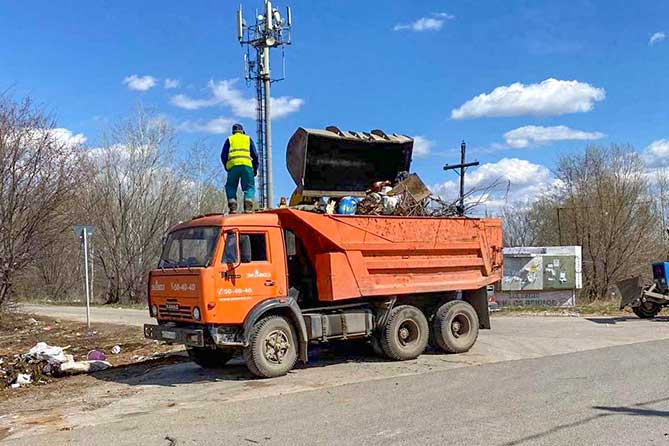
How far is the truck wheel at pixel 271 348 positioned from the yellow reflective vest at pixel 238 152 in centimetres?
324

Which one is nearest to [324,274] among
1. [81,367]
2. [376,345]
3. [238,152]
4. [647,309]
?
[376,345]

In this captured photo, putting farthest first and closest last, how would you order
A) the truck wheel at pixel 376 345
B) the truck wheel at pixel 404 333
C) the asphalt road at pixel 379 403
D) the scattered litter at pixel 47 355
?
1. the truck wheel at pixel 376 345
2. the truck wheel at pixel 404 333
3. the scattered litter at pixel 47 355
4. the asphalt road at pixel 379 403

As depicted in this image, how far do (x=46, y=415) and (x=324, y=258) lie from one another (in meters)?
4.52

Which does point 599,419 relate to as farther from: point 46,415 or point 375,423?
point 46,415

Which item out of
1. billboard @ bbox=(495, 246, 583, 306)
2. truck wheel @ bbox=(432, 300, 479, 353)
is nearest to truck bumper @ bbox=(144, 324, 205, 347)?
truck wheel @ bbox=(432, 300, 479, 353)

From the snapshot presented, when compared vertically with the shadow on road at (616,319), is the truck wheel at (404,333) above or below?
above

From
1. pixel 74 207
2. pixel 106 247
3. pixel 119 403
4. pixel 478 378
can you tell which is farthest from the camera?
pixel 106 247

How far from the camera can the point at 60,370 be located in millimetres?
10930

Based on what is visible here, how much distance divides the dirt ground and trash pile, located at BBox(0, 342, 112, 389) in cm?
2

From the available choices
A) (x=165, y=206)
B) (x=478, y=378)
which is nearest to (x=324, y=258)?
(x=478, y=378)

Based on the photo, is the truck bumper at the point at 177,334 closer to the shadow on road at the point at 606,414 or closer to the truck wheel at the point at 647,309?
the shadow on road at the point at 606,414

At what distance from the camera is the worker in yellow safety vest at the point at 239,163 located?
12.0 metres

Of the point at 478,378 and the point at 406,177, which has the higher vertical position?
the point at 406,177

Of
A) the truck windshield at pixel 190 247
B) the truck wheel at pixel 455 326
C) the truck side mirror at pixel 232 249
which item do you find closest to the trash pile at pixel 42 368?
the truck windshield at pixel 190 247
